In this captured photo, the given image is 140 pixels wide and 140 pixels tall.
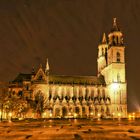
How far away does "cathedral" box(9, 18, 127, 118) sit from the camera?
12256cm

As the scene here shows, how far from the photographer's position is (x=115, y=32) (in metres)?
136

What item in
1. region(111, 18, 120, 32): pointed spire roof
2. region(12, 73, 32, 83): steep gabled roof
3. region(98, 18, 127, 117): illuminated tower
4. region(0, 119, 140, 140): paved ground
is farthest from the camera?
region(111, 18, 120, 32): pointed spire roof

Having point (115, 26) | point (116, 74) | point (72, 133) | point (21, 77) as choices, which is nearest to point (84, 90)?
point (116, 74)

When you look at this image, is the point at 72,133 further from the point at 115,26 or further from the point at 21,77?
the point at 115,26

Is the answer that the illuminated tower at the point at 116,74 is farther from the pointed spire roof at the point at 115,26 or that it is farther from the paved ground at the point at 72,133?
the paved ground at the point at 72,133

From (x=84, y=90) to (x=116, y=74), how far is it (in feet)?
54.7

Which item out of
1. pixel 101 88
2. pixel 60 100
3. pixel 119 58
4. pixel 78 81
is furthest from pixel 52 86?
pixel 119 58

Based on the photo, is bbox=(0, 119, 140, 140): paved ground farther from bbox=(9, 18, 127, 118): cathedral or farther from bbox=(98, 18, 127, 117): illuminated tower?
bbox=(98, 18, 127, 117): illuminated tower

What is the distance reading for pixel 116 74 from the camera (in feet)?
430

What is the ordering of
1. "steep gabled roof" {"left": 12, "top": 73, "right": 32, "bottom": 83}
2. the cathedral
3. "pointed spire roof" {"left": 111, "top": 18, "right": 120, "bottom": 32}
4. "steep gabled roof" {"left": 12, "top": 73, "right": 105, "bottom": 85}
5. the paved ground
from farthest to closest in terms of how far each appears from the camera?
"pointed spire roof" {"left": 111, "top": 18, "right": 120, "bottom": 32} < "steep gabled roof" {"left": 12, "top": 73, "right": 105, "bottom": 85} < "steep gabled roof" {"left": 12, "top": 73, "right": 32, "bottom": 83} < the cathedral < the paved ground

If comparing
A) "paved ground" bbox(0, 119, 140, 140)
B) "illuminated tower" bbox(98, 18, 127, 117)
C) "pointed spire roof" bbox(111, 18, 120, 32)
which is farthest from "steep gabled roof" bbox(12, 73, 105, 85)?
"paved ground" bbox(0, 119, 140, 140)

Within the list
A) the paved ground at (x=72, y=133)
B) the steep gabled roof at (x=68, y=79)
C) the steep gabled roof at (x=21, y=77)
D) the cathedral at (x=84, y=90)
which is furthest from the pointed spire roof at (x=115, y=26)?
the paved ground at (x=72, y=133)

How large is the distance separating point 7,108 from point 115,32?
223ft

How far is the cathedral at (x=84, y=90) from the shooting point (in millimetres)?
122562
